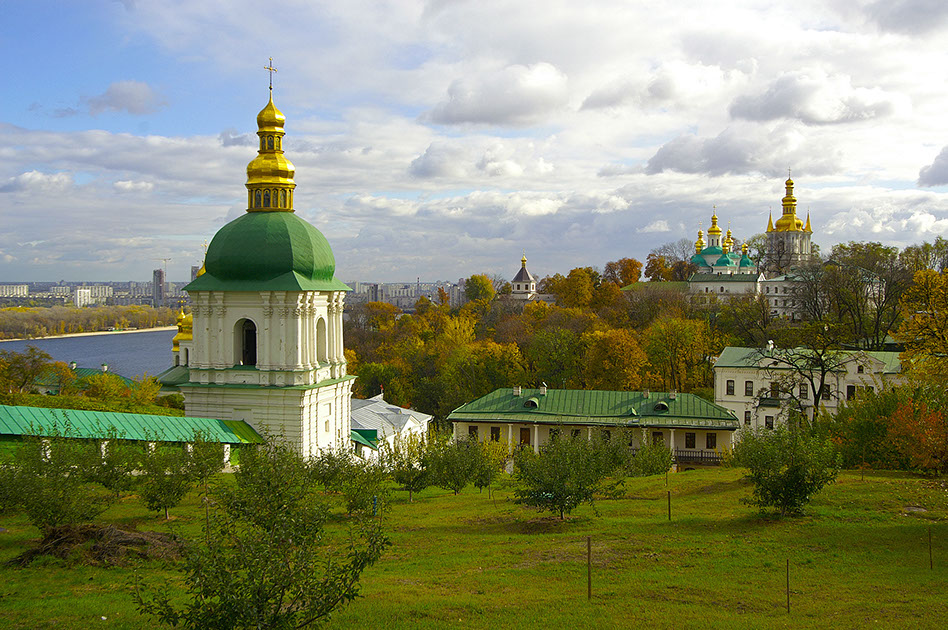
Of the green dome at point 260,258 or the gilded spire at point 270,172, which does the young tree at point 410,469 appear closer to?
the green dome at point 260,258

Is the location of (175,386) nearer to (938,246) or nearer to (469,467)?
(469,467)

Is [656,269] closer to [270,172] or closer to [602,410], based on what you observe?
[602,410]

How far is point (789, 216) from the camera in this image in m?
106

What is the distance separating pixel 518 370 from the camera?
4844 cm

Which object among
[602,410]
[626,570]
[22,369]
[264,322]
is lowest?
[626,570]

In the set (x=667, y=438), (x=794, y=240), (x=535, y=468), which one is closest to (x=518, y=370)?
(x=667, y=438)

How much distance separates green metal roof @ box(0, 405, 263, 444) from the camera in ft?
58.5

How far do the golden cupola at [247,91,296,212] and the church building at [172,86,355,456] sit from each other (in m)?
0.04

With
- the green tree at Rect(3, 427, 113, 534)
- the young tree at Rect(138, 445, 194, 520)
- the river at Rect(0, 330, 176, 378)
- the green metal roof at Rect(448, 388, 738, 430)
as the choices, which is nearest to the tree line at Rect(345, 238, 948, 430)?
the green metal roof at Rect(448, 388, 738, 430)

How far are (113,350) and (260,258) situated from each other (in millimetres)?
109300

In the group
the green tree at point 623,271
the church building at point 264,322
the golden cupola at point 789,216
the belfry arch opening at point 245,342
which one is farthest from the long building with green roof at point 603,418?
the golden cupola at point 789,216

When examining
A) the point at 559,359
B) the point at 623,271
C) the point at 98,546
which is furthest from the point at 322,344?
the point at 623,271

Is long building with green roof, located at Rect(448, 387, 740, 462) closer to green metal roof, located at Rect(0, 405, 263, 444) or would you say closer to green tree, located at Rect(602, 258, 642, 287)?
green metal roof, located at Rect(0, 405, 263, 444)

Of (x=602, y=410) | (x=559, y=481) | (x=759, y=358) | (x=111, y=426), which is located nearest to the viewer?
(x=559, y=481)
